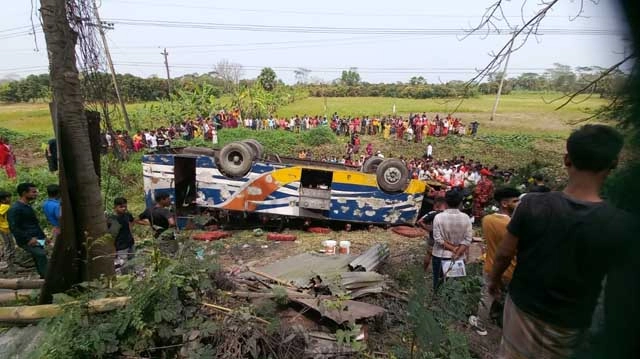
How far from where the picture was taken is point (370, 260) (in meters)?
6.58

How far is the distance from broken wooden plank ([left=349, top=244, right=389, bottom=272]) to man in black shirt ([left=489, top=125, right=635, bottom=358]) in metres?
4.08

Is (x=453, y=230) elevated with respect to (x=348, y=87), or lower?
lower

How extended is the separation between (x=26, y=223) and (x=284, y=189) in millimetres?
5347

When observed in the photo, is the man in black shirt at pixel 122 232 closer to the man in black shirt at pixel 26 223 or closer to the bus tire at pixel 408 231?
the man in black shirt at pixel 26 223

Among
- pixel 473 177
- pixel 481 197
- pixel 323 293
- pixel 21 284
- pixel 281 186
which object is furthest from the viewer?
pixel 473 177

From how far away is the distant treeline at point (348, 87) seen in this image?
134cm

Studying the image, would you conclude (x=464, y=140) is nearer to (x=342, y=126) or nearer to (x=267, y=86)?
(x=342, y=126)

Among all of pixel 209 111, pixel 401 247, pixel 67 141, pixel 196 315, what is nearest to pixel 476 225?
pixel 401 247

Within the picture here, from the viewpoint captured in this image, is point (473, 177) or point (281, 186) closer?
point (281, 186)

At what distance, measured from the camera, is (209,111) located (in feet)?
102

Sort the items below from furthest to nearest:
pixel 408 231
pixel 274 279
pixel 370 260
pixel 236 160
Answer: pixel 408 231, pixel 236 160, pixel 370 260, pixel 274 279

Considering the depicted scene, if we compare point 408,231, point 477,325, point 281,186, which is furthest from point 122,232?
point 408,231

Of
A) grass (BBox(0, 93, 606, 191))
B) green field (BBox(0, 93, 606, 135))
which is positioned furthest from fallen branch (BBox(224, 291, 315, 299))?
green field (BBox(0, 93, 606, 135))

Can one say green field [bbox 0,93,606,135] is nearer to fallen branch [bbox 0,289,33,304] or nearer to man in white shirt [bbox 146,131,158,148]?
man in white shirt [bbox 146,131,158,148]
